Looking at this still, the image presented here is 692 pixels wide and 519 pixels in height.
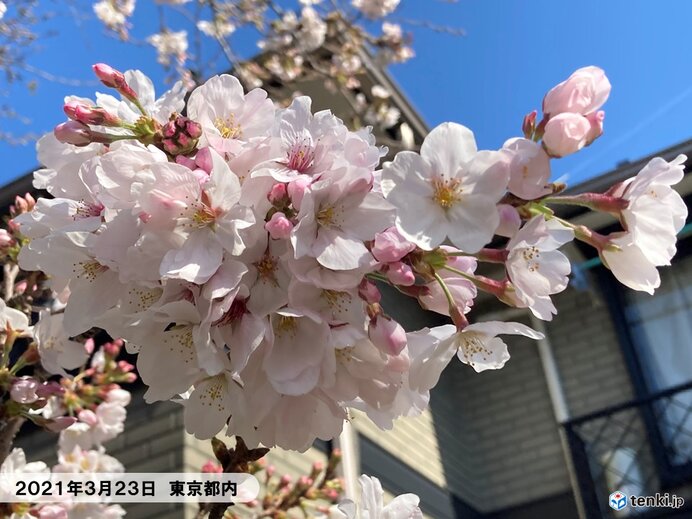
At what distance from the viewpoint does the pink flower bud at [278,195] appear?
3.14 ft

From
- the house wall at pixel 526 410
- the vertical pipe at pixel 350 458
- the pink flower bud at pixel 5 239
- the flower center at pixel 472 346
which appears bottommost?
the flower center at pixel 472 346

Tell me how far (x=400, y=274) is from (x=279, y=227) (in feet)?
0.52

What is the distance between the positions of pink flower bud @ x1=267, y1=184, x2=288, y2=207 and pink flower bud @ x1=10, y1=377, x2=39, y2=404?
1.10 metres

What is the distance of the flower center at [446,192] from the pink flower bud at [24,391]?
48.2 inches

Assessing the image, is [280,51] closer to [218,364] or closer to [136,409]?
[136,409]

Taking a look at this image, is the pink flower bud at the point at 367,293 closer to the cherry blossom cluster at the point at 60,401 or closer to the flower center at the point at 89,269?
the flower center at the point at 89,269

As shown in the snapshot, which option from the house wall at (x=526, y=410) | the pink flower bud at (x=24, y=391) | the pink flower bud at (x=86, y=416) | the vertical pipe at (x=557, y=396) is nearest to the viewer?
the pink flower bud at (x=24, y=391)

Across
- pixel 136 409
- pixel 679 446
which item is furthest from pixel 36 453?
pixel 679 446

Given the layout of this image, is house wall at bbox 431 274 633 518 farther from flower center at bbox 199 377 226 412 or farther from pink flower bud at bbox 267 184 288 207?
pink flower bud at bbox 267 184 288 207

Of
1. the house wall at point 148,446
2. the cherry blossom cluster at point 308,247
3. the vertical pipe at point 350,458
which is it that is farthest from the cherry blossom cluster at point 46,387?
the vertical pipe at point 350,458

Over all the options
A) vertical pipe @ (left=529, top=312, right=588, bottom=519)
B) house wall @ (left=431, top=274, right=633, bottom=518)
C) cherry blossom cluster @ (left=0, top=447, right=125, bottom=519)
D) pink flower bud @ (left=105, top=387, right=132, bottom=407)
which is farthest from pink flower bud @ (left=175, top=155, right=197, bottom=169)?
house wall @ (left=431, top=274, right=633, bottom=518)

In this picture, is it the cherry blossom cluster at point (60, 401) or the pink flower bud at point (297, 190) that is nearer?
the pink flower bud at point (297, 190)

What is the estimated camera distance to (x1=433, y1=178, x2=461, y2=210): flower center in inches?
37.9

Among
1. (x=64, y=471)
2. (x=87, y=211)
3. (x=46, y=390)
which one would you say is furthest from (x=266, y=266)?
(x=64, y=471)
